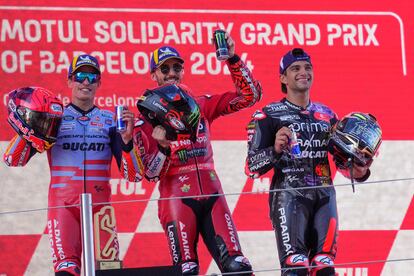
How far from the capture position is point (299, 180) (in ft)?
14.5

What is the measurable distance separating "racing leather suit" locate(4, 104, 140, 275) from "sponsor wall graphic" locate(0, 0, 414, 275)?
1047 millimetres

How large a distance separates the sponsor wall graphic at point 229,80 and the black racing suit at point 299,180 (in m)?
1.34

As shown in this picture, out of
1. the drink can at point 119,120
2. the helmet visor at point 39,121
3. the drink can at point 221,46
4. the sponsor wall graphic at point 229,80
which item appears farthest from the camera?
the sponsor wall graphic at point 229,80

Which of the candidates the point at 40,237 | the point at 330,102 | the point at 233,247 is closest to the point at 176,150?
the point at 233,247

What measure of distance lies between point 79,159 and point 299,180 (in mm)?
890

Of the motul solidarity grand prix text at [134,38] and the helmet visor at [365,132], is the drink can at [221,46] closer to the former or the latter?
the helmet visor at [365,132]

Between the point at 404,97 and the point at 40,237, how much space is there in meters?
2.13

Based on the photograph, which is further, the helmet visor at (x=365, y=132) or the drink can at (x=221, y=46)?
the drink can at (x=221, y=46)

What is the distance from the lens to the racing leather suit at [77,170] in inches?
173

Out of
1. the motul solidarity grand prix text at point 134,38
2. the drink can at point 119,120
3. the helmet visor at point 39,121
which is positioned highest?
the motul solidarity grand prix text at point 134,38

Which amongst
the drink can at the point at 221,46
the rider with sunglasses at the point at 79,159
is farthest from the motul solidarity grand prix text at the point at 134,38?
the drink can at the point at 221,46

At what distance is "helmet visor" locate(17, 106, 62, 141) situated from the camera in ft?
14.5

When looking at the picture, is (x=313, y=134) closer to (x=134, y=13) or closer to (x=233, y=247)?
(x=233, y=247)

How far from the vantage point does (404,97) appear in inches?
242
